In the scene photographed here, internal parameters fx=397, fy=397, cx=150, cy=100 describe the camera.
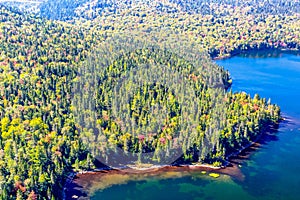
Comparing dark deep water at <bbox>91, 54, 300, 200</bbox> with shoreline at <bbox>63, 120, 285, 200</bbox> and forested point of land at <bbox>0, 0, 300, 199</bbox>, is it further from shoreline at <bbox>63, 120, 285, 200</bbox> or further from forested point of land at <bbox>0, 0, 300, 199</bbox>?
forested point of land at <bbox>0, 0, 300, 199</bbox>

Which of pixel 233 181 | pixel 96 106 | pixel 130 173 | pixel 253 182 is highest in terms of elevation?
pixel 96 106

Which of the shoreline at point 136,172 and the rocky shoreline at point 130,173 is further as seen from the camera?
the shoreline at point 136,172

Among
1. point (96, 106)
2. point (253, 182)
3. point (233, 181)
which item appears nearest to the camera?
point (233, 181)

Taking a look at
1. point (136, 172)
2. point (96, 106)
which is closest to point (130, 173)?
point (136, 172)

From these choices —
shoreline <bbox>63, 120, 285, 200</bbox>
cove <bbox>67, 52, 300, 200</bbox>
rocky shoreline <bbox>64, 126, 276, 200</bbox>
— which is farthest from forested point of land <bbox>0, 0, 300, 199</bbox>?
cove <bbox>67, 52, 300, 200</bbox>

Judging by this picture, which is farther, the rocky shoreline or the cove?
the rocky shoreline

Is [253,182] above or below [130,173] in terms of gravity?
below

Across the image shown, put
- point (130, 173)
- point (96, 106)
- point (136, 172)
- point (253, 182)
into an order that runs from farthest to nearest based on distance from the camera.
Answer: point (96, 106)
point (136, 172)
point (130, 173)
point (253, 182)

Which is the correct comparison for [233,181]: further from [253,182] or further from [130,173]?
[130,173]

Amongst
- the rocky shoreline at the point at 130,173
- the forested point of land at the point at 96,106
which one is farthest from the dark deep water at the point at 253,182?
the forested point of land at the point at 96,106

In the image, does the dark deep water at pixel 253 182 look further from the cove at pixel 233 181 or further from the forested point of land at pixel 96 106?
the forested point of land at pixel 96 106
